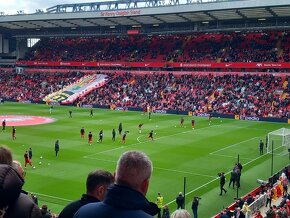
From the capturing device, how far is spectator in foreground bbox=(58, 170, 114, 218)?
14.8 ft

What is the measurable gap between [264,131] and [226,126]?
503 centimetres

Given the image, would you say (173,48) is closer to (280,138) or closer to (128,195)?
(280,138)

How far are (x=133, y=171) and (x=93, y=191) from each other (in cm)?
101

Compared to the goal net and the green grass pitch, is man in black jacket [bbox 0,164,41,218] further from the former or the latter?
the goal net

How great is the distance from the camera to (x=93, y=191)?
179 inches

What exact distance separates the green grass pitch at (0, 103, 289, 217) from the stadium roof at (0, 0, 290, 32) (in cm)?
1745

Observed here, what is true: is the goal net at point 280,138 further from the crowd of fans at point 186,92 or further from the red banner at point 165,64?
the red banner at point 165,64

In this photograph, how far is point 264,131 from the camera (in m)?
47.0

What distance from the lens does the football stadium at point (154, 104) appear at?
22609 mm

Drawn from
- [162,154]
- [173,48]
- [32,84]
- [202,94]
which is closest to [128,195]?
[162,154]

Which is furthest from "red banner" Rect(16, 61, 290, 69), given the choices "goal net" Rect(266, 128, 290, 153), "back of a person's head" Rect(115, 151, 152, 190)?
"back of a person's head" Rect(115, 151, 152, 190)

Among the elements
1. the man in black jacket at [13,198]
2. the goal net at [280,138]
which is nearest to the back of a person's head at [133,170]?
the man in black jacket at [13,198]

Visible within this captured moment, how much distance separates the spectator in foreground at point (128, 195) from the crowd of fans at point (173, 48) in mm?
67497

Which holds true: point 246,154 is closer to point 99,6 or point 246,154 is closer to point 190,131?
point 190,131
